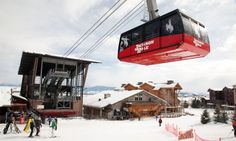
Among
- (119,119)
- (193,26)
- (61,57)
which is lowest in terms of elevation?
(119,119)

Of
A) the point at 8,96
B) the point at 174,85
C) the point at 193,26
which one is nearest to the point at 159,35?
the point at 193,26

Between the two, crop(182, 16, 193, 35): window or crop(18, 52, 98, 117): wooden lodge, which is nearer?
crop(182, 16, 193, 35): window

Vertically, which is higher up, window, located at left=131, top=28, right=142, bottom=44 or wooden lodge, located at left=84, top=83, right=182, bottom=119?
window, located at left=131, top=28, right=142, bottom=44

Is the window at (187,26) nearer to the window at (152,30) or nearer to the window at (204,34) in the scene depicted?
the window at (204,34)

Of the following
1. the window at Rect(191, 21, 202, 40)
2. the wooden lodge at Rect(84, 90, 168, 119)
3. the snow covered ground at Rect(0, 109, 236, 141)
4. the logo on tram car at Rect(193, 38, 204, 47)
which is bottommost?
the snow covered ground at Rect(0, 109, 236, 141)

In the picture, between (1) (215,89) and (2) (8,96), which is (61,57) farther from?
(1) (215,89)

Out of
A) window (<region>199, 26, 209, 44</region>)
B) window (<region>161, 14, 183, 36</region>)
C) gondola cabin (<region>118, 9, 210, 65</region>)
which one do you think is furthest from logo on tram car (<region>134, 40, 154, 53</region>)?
window (<region>199, 26, 209, 44</region>)

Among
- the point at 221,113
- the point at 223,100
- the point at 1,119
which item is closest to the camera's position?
the point at 1,119

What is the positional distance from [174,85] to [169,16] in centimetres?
4644

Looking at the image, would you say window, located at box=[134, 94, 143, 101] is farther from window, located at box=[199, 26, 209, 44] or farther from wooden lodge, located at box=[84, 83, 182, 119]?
window, located at box=[199, 26, 209, 44]

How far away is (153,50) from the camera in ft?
43.6

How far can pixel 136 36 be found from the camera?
1484 cm

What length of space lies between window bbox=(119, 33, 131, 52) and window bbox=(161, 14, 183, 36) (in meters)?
3.15

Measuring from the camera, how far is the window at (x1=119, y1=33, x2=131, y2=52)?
15.5 meters
